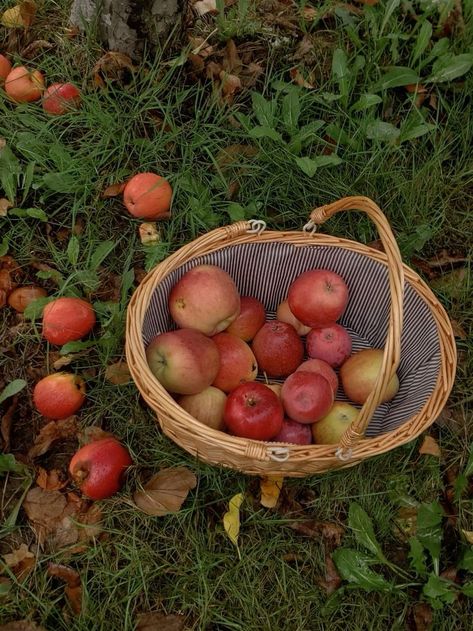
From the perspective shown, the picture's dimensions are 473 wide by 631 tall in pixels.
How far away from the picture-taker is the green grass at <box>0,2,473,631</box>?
2.07m

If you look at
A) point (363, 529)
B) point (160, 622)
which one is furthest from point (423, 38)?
point (160, 622)

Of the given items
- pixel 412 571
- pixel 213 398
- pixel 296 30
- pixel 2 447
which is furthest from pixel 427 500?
pixel 296 30

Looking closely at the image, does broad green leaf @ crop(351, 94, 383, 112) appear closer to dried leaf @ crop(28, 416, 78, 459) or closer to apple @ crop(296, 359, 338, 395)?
apple @ crop(296, 359, 338, 395)

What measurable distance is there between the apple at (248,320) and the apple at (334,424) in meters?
0.41

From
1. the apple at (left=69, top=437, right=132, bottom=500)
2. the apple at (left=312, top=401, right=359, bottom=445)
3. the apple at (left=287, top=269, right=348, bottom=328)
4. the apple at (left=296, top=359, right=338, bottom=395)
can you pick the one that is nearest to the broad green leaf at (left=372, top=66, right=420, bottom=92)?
the apple at (left=287, top=269, right=348, bottom=328)

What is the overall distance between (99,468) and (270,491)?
58 centimetres

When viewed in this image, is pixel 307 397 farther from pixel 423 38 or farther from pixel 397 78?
pixel 423 38

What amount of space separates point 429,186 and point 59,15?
1888 millimetres

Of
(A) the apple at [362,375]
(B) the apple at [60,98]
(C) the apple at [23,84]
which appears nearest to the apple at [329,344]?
(A) the apple at [362,375]

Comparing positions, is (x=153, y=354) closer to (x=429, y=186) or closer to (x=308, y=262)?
(x=308, y=262)

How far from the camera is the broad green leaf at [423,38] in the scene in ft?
8.94

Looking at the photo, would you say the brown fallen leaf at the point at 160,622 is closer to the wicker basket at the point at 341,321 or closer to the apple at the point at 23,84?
Answer: the wicker basket at the point at 341,321

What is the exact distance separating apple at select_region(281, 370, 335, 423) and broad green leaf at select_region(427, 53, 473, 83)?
1.52 metres

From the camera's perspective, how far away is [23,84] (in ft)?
8.81
